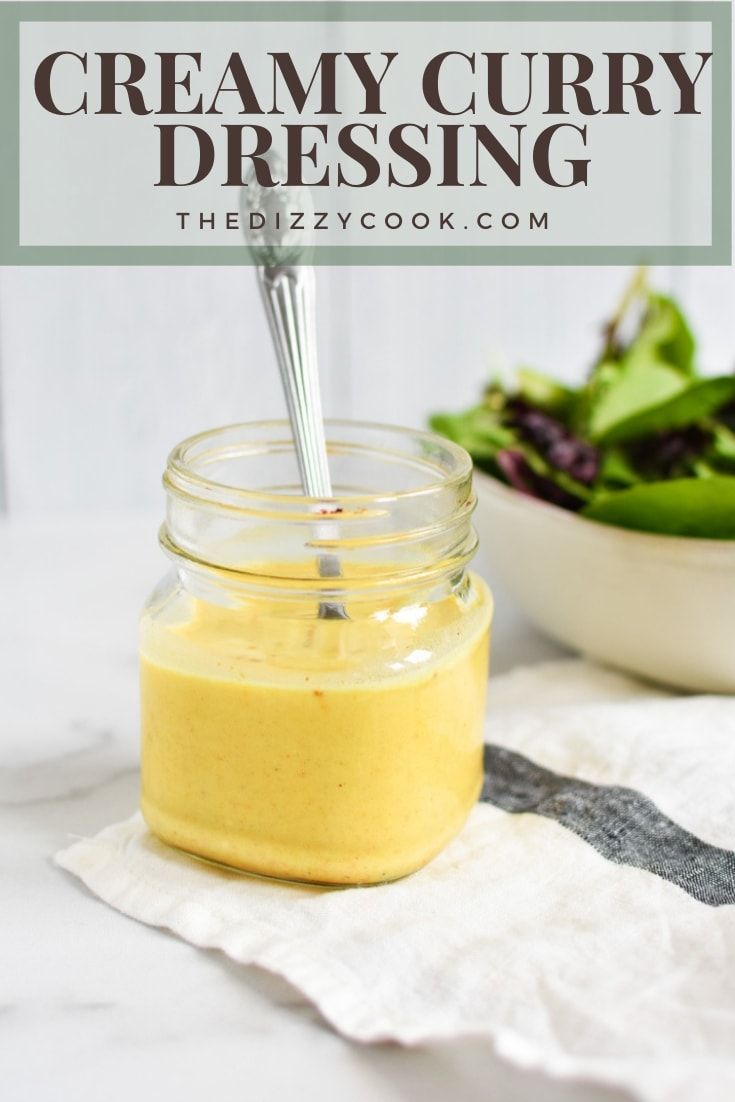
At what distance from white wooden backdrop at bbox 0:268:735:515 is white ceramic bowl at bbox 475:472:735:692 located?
614 mm

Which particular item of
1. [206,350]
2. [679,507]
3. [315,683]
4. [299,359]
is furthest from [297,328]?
[206,350]

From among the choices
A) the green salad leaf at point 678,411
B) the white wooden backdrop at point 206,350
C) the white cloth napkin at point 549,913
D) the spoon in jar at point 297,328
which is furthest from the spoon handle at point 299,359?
the white wooden backdrop at point 206,350

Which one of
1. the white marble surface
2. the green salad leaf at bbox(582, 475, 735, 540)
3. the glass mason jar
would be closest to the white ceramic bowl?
the green salad leaf at bbox(582, 475, 735, 540)

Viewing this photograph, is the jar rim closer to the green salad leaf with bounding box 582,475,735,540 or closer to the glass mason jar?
the glass mason jar

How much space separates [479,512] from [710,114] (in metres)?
0.91

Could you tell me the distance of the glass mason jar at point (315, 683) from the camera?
75cm

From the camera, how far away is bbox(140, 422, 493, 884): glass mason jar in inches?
29.5

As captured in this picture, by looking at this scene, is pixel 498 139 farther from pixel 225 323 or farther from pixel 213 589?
pixel 213 589

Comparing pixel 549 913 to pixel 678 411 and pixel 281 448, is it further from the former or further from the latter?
pixel 678 411

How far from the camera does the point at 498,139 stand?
162 cm

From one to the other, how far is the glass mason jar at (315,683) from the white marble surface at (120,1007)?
0.28 feet

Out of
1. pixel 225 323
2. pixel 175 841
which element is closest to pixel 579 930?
pixel 175 841

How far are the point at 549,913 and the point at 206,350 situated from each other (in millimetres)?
1073

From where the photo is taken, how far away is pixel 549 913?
2.45 ft
